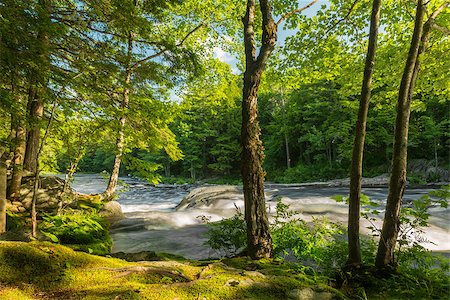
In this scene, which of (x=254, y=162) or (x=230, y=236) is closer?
(x=254, y=162)

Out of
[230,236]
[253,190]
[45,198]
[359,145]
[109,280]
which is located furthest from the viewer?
[45,198]

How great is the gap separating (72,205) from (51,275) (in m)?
6.34

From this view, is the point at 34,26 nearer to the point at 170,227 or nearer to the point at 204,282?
the point at 204,282

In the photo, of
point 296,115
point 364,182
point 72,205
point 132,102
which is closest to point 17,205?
point 72,205

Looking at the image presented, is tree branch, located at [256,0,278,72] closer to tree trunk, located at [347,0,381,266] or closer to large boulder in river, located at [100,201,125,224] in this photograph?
tree trunk, located at [347,0,381,266]

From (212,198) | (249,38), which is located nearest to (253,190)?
(249,38)

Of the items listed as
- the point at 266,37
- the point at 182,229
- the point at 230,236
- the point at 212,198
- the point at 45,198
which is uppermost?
the point at 266,37

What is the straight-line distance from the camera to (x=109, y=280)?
90.6 inches

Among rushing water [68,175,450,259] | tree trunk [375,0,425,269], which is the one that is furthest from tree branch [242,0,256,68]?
rushing water [68,175,450,259]

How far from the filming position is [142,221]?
383 inches

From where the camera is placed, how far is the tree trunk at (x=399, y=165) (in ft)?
11.6

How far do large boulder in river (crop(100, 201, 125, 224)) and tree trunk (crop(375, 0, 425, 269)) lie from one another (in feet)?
27.8

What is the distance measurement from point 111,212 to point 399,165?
918 centimetres

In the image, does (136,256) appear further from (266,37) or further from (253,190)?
(266,37)
